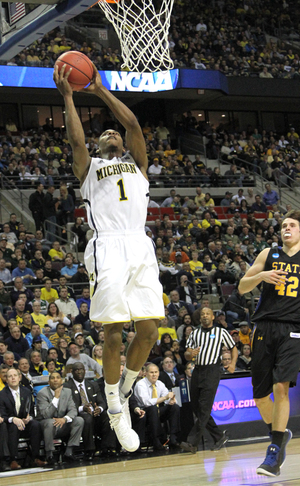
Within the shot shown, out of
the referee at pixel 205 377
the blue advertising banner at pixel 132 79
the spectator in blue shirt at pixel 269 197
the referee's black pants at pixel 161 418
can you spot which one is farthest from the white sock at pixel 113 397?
the spectator in blue shirt at pixel 269 197

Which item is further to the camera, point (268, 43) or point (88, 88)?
point (268, 43)

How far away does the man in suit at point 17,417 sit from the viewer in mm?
9000

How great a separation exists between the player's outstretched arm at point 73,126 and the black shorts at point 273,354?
2133 mm

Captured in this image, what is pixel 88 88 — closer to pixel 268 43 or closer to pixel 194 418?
pixel 194 418

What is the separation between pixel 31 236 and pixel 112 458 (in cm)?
683

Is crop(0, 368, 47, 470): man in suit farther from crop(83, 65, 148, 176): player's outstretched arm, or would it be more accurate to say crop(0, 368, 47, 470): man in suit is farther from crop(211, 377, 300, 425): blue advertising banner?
crop(83, 65, 148, 176): player's outstretched arm

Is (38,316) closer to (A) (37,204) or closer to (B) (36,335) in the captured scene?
(B) (36,335)

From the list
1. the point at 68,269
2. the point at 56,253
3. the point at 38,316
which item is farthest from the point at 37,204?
the point at 38,316

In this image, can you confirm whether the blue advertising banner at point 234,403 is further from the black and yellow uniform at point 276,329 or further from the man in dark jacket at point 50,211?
the man in dark jacket at point 50,211

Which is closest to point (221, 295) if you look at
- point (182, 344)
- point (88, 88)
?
point (182, 344)

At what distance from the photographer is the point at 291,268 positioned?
585 centimetres

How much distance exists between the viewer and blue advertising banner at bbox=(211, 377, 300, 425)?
10.5 metres

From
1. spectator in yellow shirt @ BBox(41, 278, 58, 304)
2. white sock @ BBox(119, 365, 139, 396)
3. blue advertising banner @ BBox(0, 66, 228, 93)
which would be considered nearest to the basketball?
white sock @ BBox(119, 365, 139, 396)

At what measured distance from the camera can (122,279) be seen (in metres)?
5.28
